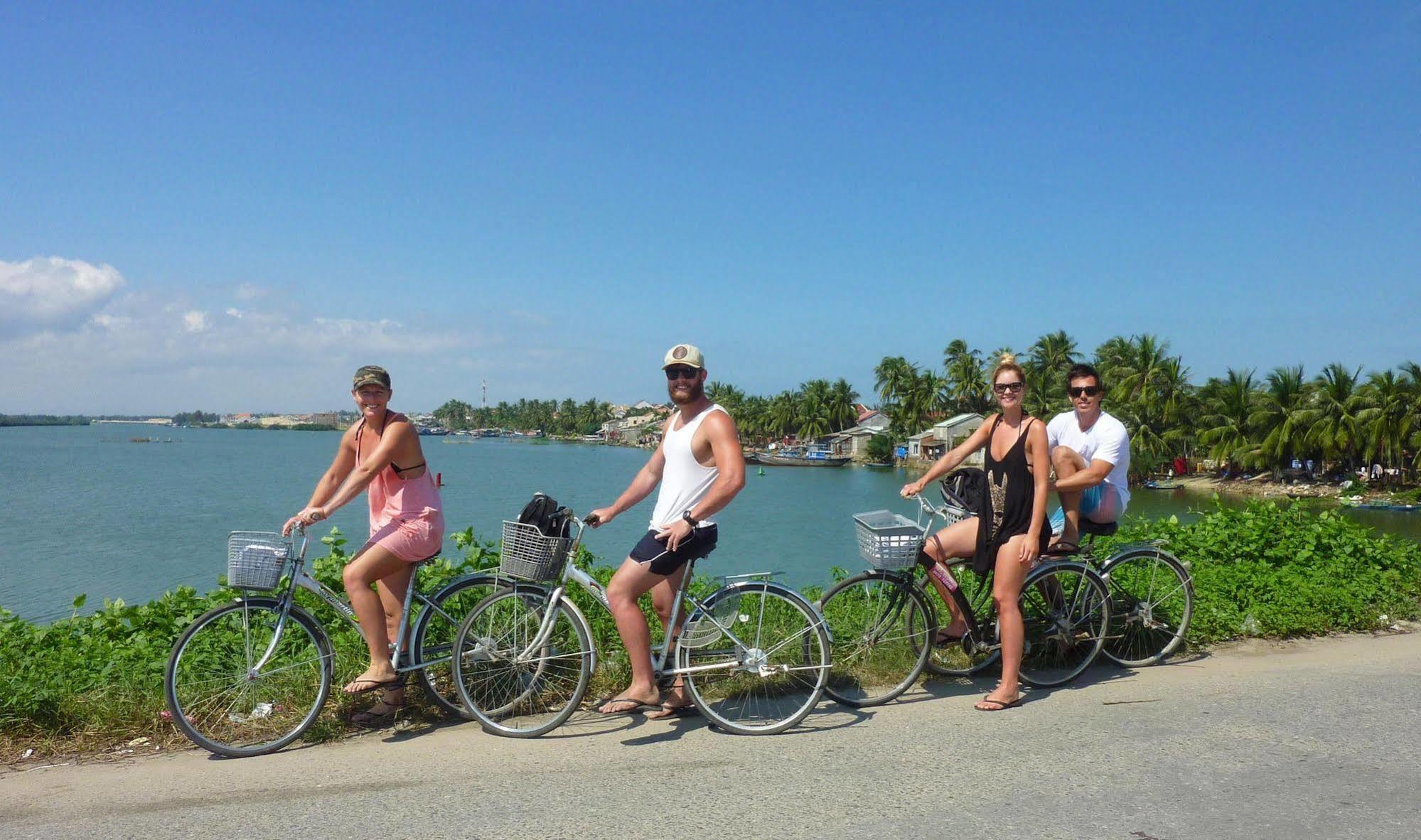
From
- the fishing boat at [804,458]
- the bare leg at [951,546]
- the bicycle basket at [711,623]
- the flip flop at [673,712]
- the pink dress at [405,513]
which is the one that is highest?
the pink dress at [405,513]

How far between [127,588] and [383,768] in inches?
829

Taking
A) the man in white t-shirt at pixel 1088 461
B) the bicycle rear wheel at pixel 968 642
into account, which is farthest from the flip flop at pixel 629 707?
the man in white t-shirt at pixel 1088 461

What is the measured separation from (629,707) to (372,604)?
1.34 m

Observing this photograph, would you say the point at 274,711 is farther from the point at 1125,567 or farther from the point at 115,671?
the point at 1125,567

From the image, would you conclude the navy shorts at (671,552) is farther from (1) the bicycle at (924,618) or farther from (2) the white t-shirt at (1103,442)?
(2) the white t-shirt at (1103,442)

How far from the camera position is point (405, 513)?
4.64 metres

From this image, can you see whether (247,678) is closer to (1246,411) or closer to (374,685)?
(374,685)

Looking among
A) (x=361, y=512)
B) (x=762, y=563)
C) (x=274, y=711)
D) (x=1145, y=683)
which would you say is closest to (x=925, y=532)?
(x=1145, y=683)

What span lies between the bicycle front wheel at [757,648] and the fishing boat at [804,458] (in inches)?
3853

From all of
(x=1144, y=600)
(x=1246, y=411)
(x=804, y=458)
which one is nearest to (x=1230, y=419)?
(x=1246, y=411)

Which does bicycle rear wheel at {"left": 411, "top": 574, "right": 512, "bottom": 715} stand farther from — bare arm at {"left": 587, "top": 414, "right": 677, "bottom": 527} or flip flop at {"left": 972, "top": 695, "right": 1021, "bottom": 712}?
flip flop at {"left": 972, "top": 695, "right": 1021, "bottom": 712}

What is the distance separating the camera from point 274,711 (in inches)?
175

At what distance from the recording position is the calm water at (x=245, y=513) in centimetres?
2286

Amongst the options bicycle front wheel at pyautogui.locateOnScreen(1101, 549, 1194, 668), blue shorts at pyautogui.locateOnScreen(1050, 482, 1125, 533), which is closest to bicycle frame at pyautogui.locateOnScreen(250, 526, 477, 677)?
blue shorts at pyautogui.locateOnScreen(1050, 482, 1125, 533)
